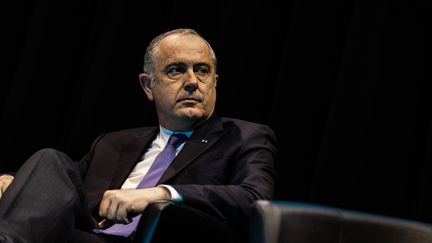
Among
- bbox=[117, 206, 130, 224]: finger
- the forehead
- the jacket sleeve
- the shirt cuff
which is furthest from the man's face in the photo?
bbox=[117, 206, 130, 224]: finger

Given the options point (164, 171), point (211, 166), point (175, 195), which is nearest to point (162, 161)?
point (164, 171)

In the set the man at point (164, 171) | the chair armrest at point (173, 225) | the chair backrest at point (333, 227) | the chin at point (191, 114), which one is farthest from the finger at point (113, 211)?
the chin at point (191, 114)

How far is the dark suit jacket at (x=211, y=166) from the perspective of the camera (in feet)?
4.85

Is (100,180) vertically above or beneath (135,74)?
beneath

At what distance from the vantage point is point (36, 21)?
8.13 ft

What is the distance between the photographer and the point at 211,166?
1.74 meters

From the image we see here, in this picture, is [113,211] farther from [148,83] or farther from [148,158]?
[148,83]

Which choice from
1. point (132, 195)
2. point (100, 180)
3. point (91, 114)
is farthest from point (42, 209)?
point (91, 114)

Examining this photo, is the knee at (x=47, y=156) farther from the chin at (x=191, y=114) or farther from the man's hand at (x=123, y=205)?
the chin at (x=191, y=114)

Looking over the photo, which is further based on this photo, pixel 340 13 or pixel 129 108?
pixel 129 108

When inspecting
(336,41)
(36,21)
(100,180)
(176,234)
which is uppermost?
(336,41)

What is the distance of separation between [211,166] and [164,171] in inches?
5.5

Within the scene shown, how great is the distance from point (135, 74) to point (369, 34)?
2.82 ft

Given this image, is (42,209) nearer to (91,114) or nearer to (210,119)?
(210,119)
